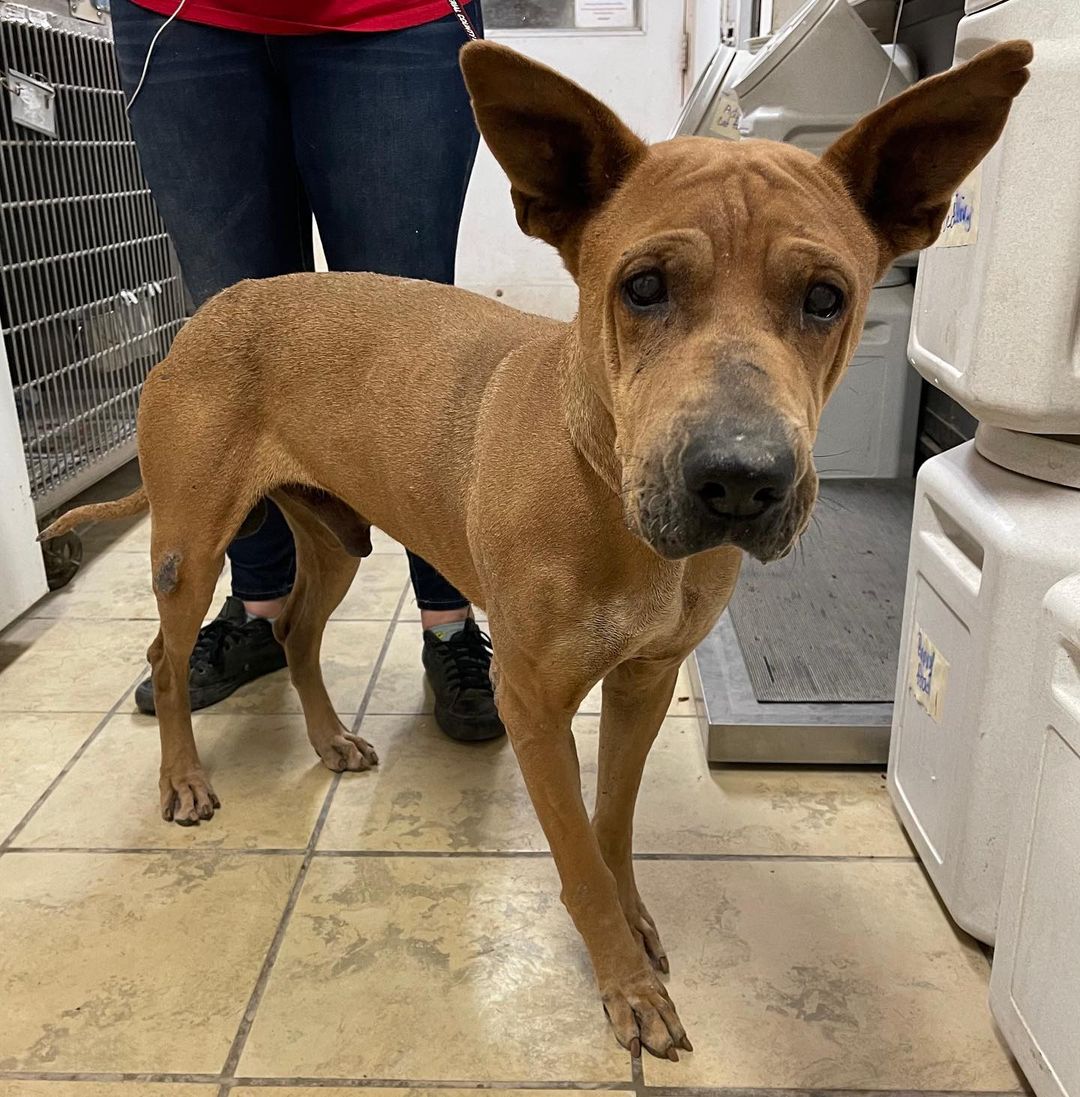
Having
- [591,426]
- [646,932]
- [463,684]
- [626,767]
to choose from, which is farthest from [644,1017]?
[463,684]

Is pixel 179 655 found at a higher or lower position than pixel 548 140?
lower

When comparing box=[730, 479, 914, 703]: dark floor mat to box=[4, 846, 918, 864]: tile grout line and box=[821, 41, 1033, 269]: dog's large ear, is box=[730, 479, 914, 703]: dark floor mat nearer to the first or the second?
box=[4, 846, 918, 864]: tile grout line

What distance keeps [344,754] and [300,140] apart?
1156mm

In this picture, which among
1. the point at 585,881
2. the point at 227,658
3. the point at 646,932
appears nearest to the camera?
the point at 585,881

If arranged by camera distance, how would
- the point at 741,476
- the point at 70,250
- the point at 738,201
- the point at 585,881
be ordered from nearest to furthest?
the point at 741,476 → the point at 738,201 → the point at 585,881 → the point at 70,250

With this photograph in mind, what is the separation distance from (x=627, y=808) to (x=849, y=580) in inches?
47.2

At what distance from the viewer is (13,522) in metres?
2.45

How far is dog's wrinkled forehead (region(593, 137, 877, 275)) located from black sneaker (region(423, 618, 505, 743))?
1.13m

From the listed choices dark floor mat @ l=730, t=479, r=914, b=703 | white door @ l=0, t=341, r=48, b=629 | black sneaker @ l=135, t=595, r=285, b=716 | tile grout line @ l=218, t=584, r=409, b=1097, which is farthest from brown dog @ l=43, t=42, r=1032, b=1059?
dark floor mat @ l=730, t=479, r=914, b=703

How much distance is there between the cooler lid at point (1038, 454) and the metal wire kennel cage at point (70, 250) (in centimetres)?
228

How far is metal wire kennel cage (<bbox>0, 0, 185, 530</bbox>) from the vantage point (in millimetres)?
2613

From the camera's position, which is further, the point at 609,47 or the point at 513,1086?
the point at 609,47

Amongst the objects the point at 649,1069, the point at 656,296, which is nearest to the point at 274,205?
the point at 656,296

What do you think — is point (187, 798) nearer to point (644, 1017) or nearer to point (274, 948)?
point (274, 948)
